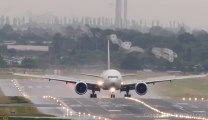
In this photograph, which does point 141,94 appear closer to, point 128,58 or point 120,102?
point 120,102

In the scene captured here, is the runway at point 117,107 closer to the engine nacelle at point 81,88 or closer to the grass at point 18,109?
the grass at point 18,109

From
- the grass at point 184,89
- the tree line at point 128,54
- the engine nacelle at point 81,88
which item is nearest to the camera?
the engine nacelle at point 81,88

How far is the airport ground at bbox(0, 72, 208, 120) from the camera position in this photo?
8325 centimetres

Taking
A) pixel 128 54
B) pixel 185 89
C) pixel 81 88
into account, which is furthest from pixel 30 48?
pixel 81 88

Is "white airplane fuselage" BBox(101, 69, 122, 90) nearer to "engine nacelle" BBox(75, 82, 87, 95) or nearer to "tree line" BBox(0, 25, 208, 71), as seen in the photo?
"engine nacelle" BBox(75, 82, 87, 95)

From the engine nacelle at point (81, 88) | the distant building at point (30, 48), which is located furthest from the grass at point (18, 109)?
the distant building at point (30, 48)

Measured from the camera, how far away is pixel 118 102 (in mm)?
97188

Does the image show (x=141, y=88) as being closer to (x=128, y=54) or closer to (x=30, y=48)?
(x=128, y=54)

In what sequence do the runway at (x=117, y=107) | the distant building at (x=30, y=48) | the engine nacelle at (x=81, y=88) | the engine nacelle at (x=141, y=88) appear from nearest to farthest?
the runway at (x=117, y=107) → the engine nacelle at (x=81, y=88) → the engine nacelle at (x=141, y=88) → the distant building at (x=30, y=48)

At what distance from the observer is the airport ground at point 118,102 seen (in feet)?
273

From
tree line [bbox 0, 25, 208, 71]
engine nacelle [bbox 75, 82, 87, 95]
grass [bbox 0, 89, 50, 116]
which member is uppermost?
tree line [bbox 0, 25, 208, 71]

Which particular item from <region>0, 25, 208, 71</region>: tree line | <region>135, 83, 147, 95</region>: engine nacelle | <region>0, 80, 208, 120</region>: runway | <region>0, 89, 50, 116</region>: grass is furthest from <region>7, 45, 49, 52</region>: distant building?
<region>0, 89, 50, 116</region>: grass

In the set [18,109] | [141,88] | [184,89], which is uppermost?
[184,89]

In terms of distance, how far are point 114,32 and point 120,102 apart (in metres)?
87.8
